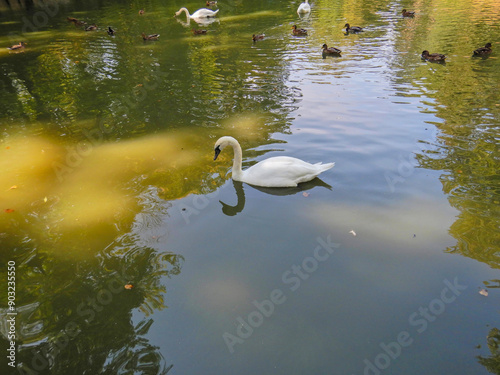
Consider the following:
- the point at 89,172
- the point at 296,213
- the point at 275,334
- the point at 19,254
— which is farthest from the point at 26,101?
the point at 275,334

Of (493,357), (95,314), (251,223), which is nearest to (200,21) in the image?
(251,223)

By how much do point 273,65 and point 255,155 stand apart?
6396 millimetres

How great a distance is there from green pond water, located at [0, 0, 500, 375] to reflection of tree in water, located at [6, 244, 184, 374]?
19 millimetres

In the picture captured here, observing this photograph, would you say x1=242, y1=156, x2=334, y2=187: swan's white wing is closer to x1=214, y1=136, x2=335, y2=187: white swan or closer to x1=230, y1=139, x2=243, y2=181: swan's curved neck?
x1=214, y1=136, x2=335, y2=187: white swan

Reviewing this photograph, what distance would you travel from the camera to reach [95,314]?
4.08 meters

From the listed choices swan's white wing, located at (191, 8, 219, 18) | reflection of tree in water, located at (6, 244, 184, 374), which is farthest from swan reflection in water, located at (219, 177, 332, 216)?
swan's white wing, located at (191, 8, 219, 18)

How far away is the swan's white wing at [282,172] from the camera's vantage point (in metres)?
6.08

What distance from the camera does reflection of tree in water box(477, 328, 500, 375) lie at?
11.1 ft

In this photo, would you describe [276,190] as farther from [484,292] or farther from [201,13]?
[201,13]

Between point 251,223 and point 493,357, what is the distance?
322cm

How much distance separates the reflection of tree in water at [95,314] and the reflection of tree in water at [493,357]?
293 cm

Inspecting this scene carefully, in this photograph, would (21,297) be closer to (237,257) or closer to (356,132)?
(237,257)

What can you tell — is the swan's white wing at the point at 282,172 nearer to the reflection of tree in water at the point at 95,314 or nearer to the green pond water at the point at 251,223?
the green pond water at the point at 251,223

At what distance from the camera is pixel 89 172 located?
22.9 feet
